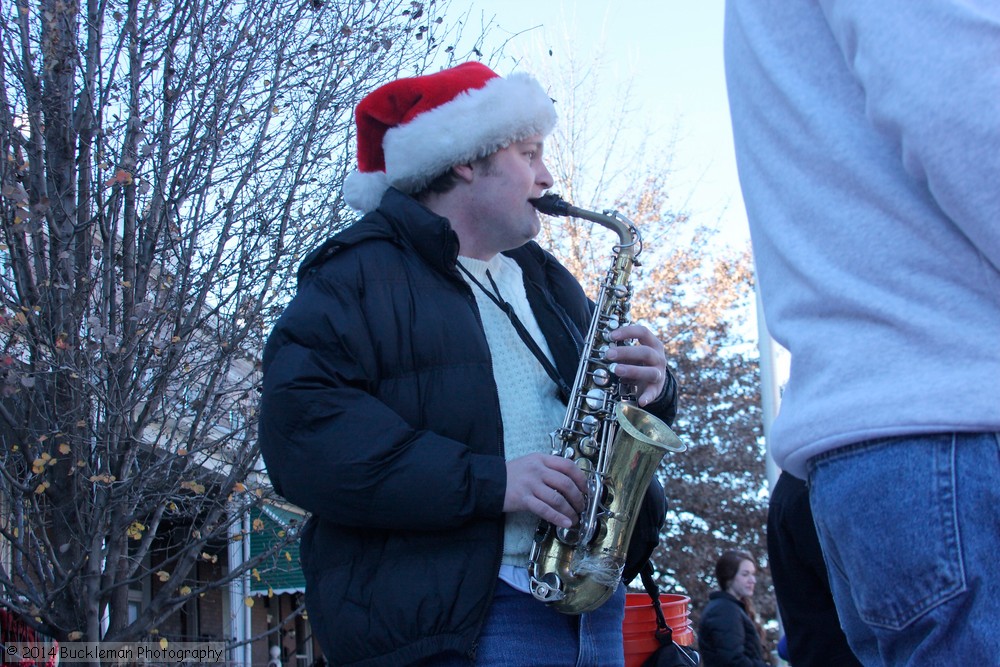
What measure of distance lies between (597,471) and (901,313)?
1496mm

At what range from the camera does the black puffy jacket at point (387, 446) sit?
2.40 metres

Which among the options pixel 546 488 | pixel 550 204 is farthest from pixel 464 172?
pixel 546 488

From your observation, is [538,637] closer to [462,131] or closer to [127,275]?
[462,131]

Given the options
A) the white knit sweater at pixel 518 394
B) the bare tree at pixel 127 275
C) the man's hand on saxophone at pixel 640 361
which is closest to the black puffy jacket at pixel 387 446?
the white knit sweater at pixel 518 394

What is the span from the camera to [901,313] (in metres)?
1.40

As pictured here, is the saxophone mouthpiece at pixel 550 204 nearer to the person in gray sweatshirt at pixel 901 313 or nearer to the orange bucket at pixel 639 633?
the orange bucket at pixel 639 633

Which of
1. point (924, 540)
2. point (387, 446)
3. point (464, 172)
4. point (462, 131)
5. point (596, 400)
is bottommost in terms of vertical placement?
point (924, 540)

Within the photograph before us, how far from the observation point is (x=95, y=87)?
531cm

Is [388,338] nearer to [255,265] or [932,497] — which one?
[932,497]

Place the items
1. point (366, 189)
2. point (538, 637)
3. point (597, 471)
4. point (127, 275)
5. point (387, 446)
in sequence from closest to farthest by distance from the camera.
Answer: point (387, 446), point (538, 637), point (597, 471), point (366, 189), point (127, 275)

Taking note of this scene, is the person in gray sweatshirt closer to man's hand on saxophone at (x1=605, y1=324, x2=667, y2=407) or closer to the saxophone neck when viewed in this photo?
man's hand on saxophone at (x1=605, y1=324, x2=667, y2=407)

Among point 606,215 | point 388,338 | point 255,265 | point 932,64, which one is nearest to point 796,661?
point 606,215

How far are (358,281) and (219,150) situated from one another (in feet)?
10.7

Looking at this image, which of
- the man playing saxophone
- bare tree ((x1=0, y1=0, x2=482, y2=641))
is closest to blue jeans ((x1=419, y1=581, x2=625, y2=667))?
the man playing saxophone
